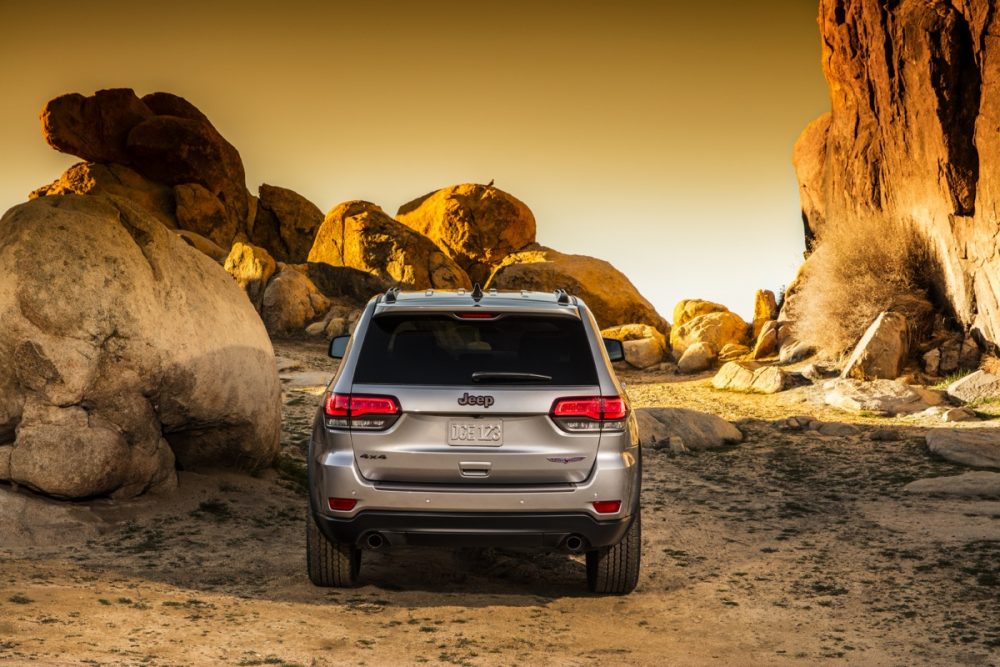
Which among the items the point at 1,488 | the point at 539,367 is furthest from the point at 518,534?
the point at 1,488

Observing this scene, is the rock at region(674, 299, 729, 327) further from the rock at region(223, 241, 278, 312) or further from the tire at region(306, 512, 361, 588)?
the tire at region(306, 512, 361, 588)

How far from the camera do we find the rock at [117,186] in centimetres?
5884

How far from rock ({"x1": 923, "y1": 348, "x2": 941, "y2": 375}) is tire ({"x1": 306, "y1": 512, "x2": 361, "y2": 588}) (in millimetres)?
16588

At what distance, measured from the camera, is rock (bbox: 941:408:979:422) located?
53.9 feet

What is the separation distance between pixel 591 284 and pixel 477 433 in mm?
31113

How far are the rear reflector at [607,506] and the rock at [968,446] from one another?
8.26 m

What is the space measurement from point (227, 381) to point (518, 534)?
483 cm

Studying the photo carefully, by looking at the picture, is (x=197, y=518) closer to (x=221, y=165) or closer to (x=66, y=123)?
(x=221, y=165)

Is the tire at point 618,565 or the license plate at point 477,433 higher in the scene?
the license plate at point 477,433

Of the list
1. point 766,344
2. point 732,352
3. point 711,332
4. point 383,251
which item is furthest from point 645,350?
point 383,251

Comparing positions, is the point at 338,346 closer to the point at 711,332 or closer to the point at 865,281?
the point at 865,281

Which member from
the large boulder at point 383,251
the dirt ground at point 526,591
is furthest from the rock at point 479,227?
the dirt ground at point 526,591

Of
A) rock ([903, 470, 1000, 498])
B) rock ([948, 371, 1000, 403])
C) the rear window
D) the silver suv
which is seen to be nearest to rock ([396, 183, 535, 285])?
rock ([948, 371, 1000, 403])

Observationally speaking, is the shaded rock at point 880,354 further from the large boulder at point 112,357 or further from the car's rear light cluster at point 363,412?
the car's rear light cluster at point 363,412
